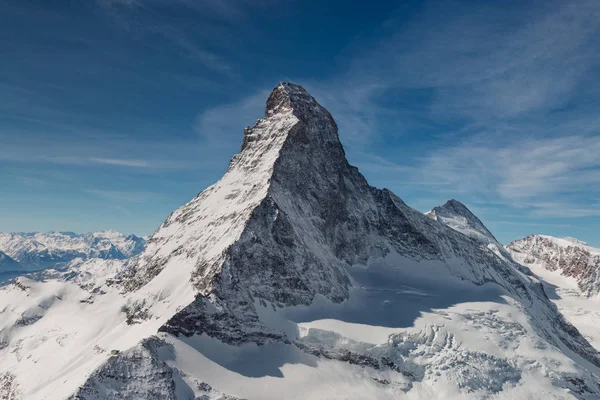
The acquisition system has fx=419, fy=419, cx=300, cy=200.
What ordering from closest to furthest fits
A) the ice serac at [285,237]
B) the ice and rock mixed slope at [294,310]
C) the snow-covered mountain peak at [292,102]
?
the ice and rock mixed slope at [294,310] → the ice serac at [285,237] → the snow-covered mountain peak at [292,102]

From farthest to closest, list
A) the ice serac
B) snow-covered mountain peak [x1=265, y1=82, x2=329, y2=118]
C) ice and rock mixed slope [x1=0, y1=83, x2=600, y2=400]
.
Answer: snow-covered mountain peak [x1=265, y1=82, x2=329, y2=118], the ice serac, ice and rock mixed slope [x1=0, y1=83, x2=600, y2=400]

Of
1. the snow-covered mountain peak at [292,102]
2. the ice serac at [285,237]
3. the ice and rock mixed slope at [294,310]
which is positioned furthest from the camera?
the snow-covered mountain peak at [292,102]

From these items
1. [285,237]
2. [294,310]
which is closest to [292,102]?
[285,237]

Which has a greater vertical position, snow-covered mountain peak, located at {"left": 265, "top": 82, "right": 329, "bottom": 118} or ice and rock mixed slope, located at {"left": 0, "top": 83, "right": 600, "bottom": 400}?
snow-covered mountain peak, located at {"left": 265, "top": 82, "right": 329, "bottom": 118}

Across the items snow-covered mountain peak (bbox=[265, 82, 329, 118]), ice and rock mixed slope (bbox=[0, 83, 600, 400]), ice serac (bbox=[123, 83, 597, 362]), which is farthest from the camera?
snow-covered mountain peak (bbox=[265, 82, 329, 118])

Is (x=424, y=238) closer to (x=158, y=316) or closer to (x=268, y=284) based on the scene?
(x=268, y=284)

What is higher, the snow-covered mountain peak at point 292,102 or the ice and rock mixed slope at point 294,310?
the snow-covered mountain peak at point 292,102

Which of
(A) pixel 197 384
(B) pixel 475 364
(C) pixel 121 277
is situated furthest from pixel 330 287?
(C) pixel 121 277

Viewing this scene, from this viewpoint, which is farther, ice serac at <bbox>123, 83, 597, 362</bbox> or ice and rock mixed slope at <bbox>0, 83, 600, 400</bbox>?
ice serac at <bbox>123, 83, 597, 362</bbox>

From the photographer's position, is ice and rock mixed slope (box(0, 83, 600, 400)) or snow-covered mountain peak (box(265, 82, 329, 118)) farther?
snow-covered mountain peak (box(265, 82, 329, 118))
